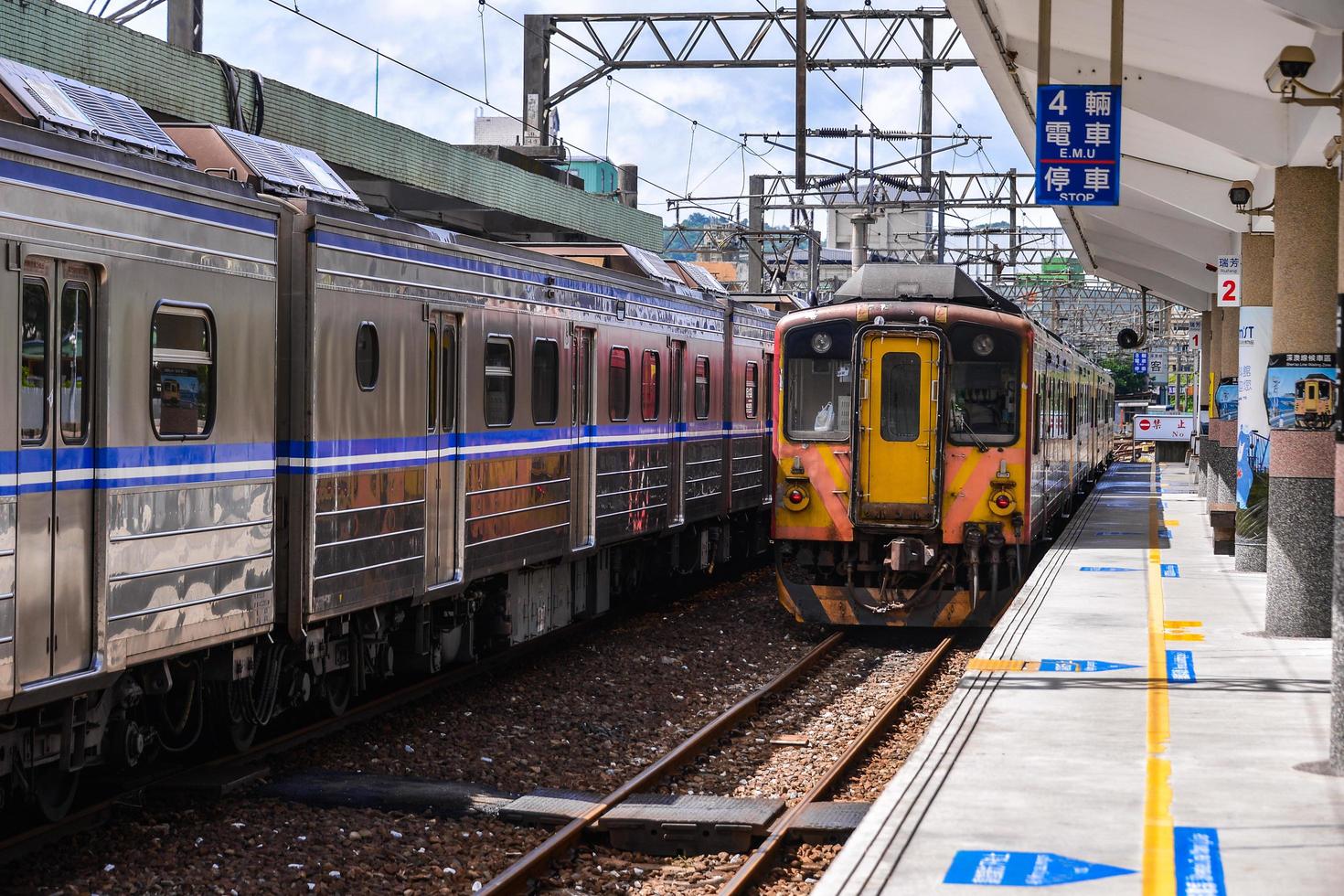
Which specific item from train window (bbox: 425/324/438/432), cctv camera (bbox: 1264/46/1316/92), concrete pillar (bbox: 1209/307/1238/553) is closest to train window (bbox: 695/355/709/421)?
concrete pillar (bbox: 1209/307/1238/553)

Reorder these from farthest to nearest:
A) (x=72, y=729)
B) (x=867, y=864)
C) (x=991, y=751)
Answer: (x=991, y=751)
(x=72, y=729)
(x=867, y=864)

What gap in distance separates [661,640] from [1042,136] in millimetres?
5561

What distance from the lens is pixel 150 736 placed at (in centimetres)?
866

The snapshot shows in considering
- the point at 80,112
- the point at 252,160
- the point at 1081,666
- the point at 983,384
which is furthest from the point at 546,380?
the point at 80,112

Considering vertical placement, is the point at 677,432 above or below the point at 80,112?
below

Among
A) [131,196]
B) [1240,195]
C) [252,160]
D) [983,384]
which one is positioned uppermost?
[1240,195]

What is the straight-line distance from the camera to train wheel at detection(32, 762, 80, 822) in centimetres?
772

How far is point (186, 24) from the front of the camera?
16.4 metres

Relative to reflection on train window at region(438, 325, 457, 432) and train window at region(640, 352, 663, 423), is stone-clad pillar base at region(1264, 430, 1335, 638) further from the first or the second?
reflection on train window at region(438, 325, 457, 432)

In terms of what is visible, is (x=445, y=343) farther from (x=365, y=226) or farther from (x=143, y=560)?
(x=143, y=560)

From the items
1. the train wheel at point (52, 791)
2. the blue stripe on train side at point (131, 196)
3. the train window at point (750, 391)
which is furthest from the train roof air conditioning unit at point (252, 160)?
the train window at point (750, 391)

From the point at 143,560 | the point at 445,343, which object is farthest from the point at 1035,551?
the point at 143,560

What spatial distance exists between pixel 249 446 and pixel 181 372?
767mm

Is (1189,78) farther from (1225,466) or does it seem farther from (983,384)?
(1225,466)
